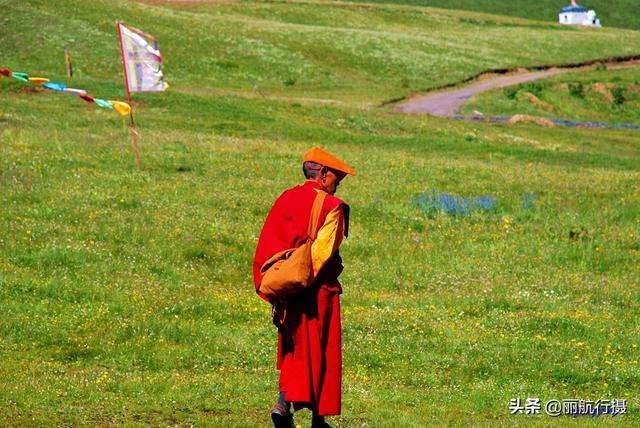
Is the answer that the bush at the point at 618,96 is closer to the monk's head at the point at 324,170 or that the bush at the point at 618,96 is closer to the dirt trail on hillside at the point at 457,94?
the dirt trail on hillside at the point at 457,94

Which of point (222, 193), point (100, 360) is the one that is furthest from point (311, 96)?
point (100, 360)

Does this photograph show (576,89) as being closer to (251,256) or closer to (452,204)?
(452,204)

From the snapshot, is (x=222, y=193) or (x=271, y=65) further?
(x=271, y=65)

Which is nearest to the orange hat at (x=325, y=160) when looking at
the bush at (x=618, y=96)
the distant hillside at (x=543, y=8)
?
the bush at (x=618, y=96)

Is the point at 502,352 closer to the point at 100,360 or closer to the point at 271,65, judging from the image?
the point at 100,360

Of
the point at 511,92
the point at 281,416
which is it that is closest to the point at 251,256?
the point at 281,416

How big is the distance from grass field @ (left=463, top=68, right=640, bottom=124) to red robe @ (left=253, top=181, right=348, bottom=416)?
47106 mm

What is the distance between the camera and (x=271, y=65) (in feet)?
217

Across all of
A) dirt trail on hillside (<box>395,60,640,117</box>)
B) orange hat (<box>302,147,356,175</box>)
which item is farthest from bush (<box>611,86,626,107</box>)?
orange hat (<box>302,147,356,175</box>)

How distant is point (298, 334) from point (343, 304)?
6.60 m

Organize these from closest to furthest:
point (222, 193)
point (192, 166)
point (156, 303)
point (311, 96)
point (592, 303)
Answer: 1. point (156, 303)
2. point (592, 303)
3. point (222, 193)
4. point (192, 166)
5. point (311, 96)

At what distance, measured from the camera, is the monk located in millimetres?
9508

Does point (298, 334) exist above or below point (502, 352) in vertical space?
above

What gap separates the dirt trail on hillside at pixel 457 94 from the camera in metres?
54.8
